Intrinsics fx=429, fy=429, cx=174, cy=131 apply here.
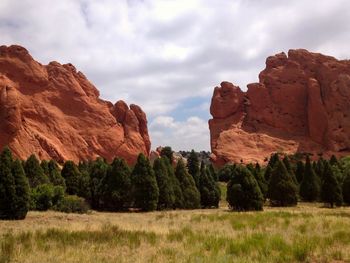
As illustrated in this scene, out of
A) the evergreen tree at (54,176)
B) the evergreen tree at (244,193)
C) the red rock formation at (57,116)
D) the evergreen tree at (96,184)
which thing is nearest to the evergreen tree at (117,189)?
the evergreen tree at (96,184)

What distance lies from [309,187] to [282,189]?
9553 millimetres

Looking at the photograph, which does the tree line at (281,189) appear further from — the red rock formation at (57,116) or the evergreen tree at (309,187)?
the red rock formation at (57,116)

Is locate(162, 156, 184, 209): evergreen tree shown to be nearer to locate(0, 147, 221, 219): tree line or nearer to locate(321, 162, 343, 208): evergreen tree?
locate(0, 147, 221, 219): tree line

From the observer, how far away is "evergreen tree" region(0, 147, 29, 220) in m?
28.0

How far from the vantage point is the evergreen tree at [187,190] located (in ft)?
153

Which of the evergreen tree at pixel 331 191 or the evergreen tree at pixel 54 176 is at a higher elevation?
the evergreen tree at pixel 54 176

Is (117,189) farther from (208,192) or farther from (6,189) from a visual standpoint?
(6,189)

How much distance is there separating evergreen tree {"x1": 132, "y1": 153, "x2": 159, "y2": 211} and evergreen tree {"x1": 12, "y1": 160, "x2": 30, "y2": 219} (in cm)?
1406

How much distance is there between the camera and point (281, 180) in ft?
155

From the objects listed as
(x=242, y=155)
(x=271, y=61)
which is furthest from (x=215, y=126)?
(x=271, y=61)

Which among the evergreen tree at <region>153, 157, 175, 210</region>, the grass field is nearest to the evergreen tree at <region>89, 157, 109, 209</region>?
the evergreen tree at <region>153, 157, 175, 210</region>

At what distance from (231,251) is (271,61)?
12266 cm

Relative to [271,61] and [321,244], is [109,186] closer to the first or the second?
[321,244]

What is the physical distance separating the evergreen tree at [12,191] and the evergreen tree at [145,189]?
14061 millimetres
